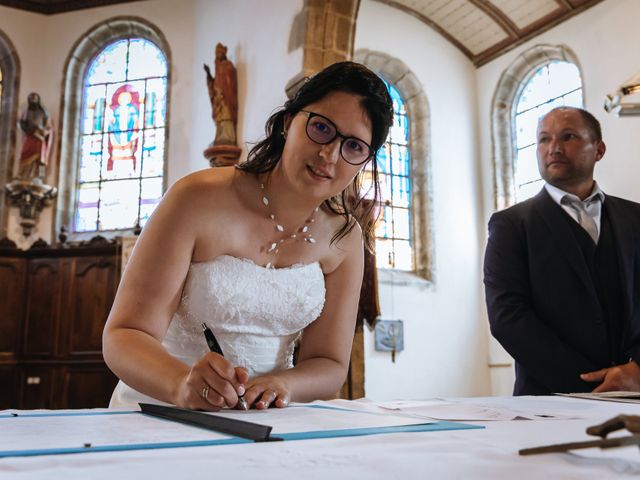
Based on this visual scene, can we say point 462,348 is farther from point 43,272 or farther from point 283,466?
point 283,466

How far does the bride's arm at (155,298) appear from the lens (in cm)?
150

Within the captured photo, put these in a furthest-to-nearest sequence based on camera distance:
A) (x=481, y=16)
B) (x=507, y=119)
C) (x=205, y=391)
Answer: (x=507, y=119) → (x=481, y=16) → (x=205, y=391)

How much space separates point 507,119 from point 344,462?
34.0 feet

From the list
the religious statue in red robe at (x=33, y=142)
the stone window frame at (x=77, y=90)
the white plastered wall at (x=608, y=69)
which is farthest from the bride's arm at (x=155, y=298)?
the religious statue in red robe at (x=33, y=142)

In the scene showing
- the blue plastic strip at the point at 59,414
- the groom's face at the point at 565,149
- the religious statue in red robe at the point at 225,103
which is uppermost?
the religious statue in red robe at the point at 225,103

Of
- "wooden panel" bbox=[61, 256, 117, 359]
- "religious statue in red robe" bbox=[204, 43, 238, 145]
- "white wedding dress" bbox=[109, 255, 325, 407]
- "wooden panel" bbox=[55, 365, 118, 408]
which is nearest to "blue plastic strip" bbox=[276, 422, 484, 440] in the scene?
"white wedding dress" bbox=[109, 255, 325, 407]

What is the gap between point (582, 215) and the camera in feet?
9.14

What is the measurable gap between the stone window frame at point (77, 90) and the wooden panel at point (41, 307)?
116 centimetres

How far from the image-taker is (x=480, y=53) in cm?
1080

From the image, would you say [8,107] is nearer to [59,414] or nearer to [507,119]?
[507,119]

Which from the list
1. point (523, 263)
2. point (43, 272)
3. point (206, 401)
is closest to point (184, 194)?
point (206, 401)

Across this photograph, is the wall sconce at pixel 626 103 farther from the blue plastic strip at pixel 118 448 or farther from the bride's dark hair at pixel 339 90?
the blue plastic strip at pixel 118 448

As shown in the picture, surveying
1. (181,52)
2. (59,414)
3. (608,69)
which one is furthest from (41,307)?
(608,69)

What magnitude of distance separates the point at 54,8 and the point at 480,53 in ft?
21.9
